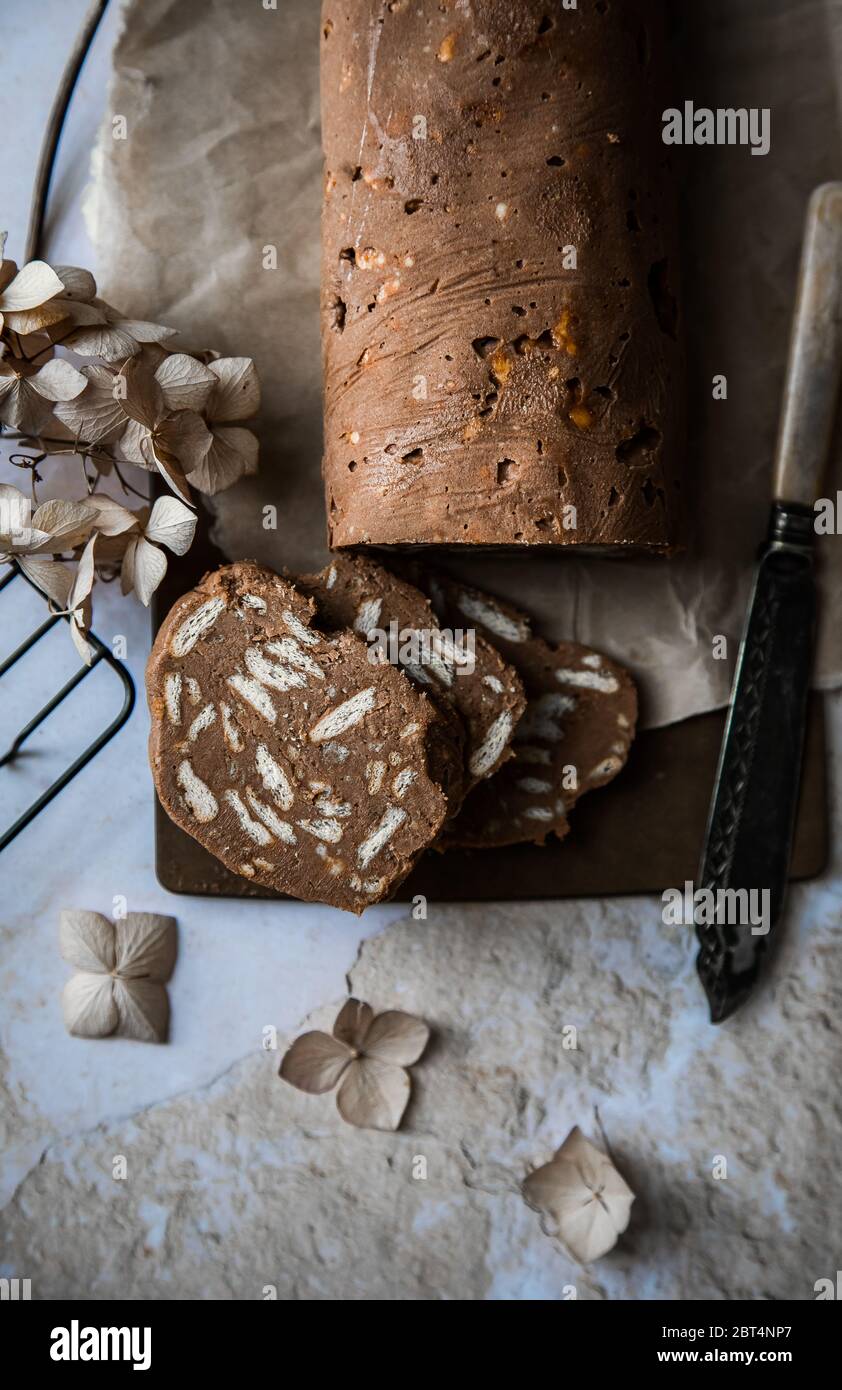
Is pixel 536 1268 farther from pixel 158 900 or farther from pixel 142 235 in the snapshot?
pixel 142 235

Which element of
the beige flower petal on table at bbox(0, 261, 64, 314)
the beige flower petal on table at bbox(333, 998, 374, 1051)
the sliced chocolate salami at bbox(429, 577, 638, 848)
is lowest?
the beige flower petal on table at bbox(333, 998, 374, 1051)

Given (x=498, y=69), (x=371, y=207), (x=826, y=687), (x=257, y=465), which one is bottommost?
(x=826, y=687)

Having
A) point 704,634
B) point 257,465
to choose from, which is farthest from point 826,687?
point 257,465

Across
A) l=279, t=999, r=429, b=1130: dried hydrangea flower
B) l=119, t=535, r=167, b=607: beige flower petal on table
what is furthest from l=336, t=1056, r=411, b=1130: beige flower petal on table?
l=119, t=535, r=167, b=607: beige flower petal on table

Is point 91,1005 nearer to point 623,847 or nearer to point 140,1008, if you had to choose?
point 140,1008

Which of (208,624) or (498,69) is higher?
(498,69)

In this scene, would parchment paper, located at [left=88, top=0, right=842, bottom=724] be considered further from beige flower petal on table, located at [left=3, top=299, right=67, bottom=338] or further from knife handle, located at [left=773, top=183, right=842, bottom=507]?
beige flower petal on table, located at [left=3, top=299, right=67, bottom=338]

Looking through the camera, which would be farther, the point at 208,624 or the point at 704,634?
the point at 704,634

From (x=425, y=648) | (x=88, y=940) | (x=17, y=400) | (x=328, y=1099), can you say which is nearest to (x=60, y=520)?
(x=17, y=400)
